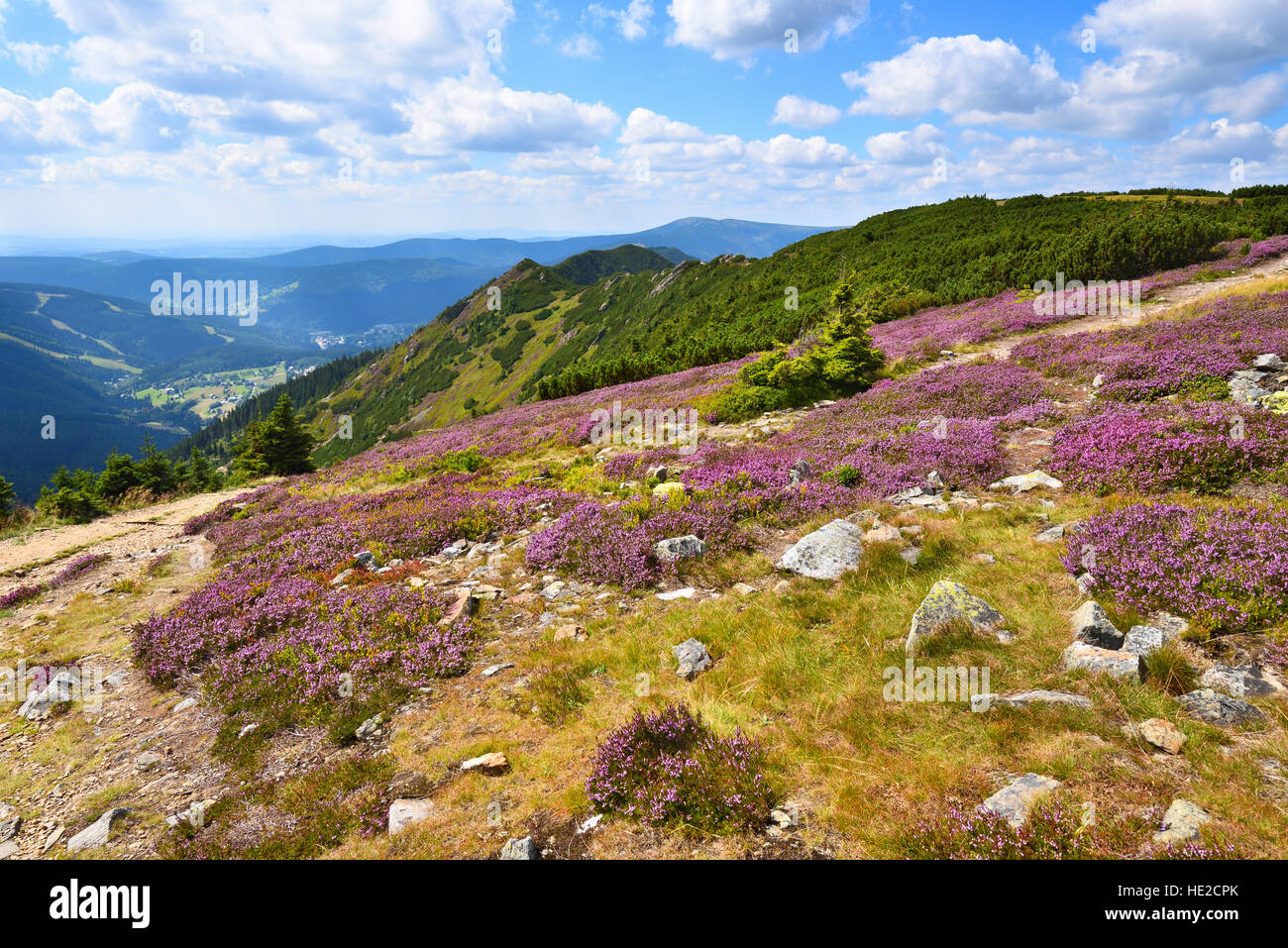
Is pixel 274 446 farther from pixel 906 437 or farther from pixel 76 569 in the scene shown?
pixel 906 437

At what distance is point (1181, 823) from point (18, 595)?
833 inches

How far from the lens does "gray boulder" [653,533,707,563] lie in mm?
9859

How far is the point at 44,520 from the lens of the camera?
22.6 metres

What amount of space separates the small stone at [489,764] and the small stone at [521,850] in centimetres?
117

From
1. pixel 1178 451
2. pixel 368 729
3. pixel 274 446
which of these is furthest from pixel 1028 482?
pixel 274 446

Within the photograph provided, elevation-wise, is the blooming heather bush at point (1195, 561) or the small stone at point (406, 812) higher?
the blooming heather bush at point (1195, 561)

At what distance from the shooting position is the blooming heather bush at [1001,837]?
3520mm

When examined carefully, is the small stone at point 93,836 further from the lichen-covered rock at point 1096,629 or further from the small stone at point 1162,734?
the lichen-covered rock at point 1096,629

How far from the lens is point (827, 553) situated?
8688 mm

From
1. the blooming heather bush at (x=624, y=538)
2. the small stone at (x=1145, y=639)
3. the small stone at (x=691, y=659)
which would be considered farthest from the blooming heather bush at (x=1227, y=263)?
the small stone at (x=691, y=659)

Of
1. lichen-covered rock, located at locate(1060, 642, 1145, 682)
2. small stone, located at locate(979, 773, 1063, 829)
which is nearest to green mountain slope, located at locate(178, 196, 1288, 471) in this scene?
lichen-covered rock, located at locate(1060, 642, 1145, 682)
